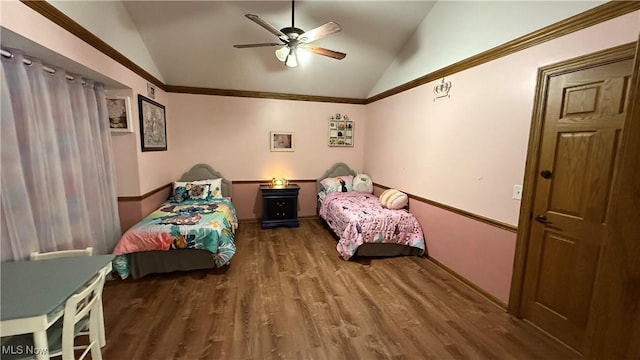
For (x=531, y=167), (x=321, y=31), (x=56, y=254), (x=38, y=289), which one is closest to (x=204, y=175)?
(x=56, y=254)

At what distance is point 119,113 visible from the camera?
309 cm

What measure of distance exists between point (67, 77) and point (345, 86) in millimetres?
3793

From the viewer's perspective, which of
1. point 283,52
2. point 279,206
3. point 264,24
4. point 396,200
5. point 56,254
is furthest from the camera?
point 279,206

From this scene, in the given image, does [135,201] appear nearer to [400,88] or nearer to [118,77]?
[118,77]

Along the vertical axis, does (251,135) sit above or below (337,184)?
above

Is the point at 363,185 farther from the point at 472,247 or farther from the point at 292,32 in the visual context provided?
the point at 292,32

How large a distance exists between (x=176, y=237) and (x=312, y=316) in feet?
5.49

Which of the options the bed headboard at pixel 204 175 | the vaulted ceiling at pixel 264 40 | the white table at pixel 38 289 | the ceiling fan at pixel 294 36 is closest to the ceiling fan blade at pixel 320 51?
the ceiling fan at pixel 294 36

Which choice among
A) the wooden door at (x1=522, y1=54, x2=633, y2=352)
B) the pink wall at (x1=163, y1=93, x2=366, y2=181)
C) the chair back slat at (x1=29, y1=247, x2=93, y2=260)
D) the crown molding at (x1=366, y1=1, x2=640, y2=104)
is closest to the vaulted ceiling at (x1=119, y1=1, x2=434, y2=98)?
the pink wall at (x1=163, y1=93, x2=366, y2=181)

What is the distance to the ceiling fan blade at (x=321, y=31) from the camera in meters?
2.48

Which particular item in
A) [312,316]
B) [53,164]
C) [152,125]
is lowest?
[312,316]

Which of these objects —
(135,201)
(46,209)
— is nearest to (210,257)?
(135,201)

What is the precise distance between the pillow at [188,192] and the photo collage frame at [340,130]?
248cm

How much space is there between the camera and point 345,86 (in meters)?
4.91
